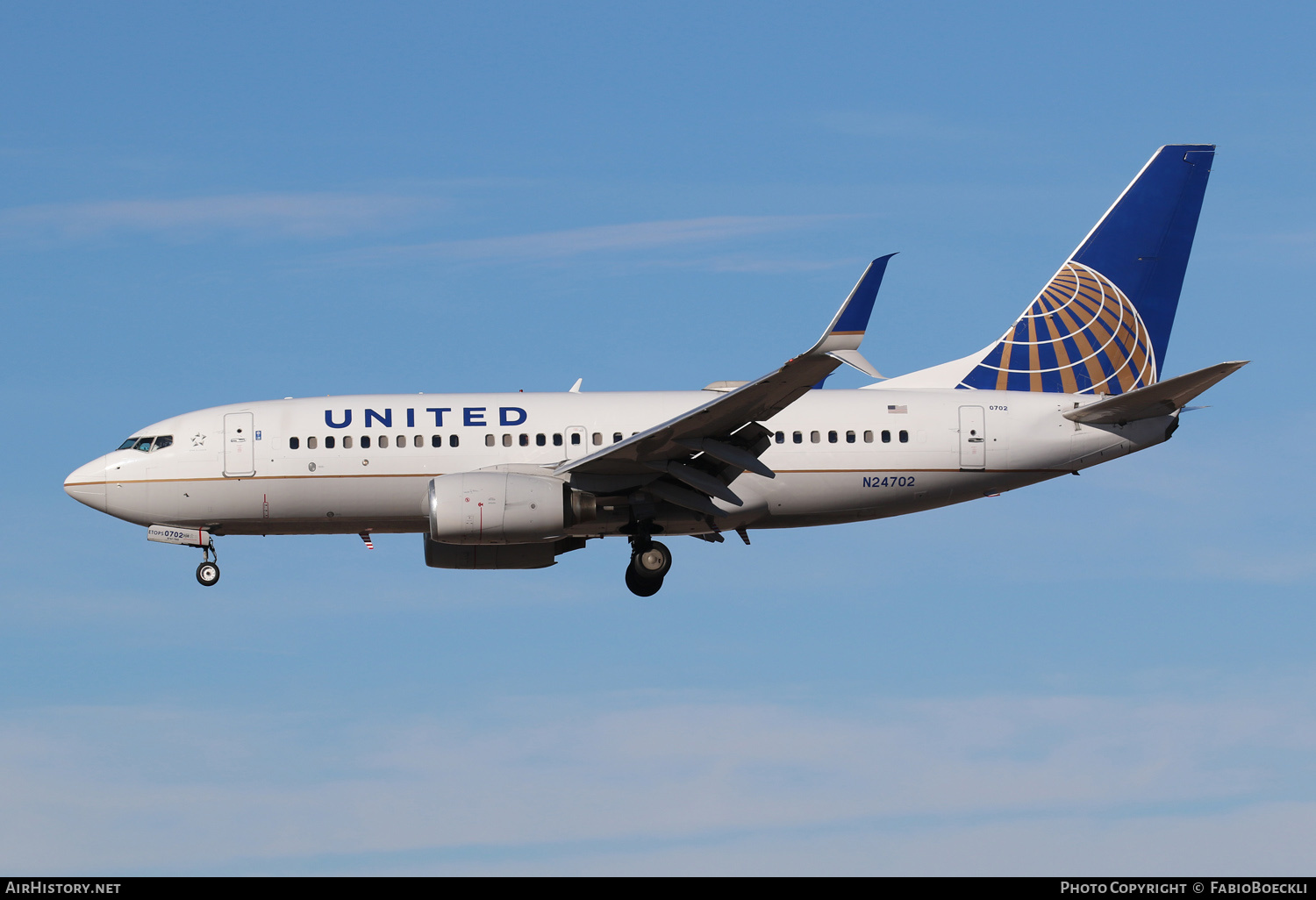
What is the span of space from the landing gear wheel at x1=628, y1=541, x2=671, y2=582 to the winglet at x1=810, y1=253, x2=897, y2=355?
23.6 ft

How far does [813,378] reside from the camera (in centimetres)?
2464

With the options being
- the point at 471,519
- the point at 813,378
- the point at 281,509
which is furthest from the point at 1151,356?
the point at 281,509

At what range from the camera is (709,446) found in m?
26.8

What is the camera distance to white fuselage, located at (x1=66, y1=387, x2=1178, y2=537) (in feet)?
94.5

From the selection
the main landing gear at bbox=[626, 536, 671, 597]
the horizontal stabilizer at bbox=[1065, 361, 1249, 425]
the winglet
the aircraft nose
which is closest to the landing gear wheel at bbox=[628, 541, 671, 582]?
the main landing gear at bbox=[626, 536, 671, 597]

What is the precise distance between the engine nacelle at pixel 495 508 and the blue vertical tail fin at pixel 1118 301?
9488 mm

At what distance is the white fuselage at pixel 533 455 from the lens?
2880 cm

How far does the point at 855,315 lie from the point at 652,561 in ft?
26.1

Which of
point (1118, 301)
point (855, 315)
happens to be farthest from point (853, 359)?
point (1118, 301)

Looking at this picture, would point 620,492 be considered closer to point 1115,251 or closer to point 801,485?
point 801,485

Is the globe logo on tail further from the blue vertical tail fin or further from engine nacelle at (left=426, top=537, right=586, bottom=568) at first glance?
engine nacelle at (left=426, top=537, right=586, bottom=568)

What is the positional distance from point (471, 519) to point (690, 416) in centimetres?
434

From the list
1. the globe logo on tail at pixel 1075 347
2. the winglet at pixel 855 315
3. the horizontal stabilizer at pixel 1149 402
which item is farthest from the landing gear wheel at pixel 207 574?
the horizontal stabilizer at pixel 1149 402

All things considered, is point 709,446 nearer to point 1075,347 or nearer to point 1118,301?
point 1075,347
